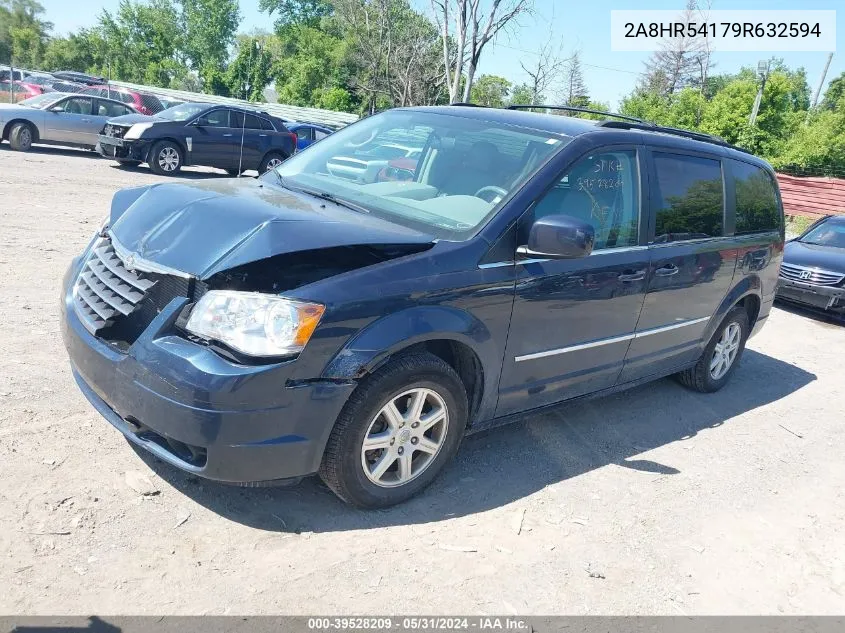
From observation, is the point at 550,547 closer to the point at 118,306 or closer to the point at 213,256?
the point at 213,256

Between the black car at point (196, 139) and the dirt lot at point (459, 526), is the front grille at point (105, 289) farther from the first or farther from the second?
the black car at point (196, 139)

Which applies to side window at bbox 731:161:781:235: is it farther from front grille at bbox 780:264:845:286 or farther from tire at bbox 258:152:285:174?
tire at bbox 258:152:285:174

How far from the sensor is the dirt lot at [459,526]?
282 cm

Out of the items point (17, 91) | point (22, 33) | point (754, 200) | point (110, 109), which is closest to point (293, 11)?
point (22, 33)

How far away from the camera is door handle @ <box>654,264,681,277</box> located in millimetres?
4559

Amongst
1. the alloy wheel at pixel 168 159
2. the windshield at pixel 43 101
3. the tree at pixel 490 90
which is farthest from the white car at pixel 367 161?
the tree at pixel 490 90

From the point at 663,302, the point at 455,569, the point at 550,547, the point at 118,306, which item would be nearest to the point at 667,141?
the point at 663,302

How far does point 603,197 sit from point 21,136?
15.5 meters

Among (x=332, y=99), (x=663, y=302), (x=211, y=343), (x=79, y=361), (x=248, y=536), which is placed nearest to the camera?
(x=211, y=343)

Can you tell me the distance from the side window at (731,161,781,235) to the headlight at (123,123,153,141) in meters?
12.5

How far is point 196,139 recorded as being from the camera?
15516 millimetres

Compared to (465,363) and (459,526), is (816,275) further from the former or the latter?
(459,526)

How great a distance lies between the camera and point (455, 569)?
10.2ft

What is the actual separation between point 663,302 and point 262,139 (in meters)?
13.6
